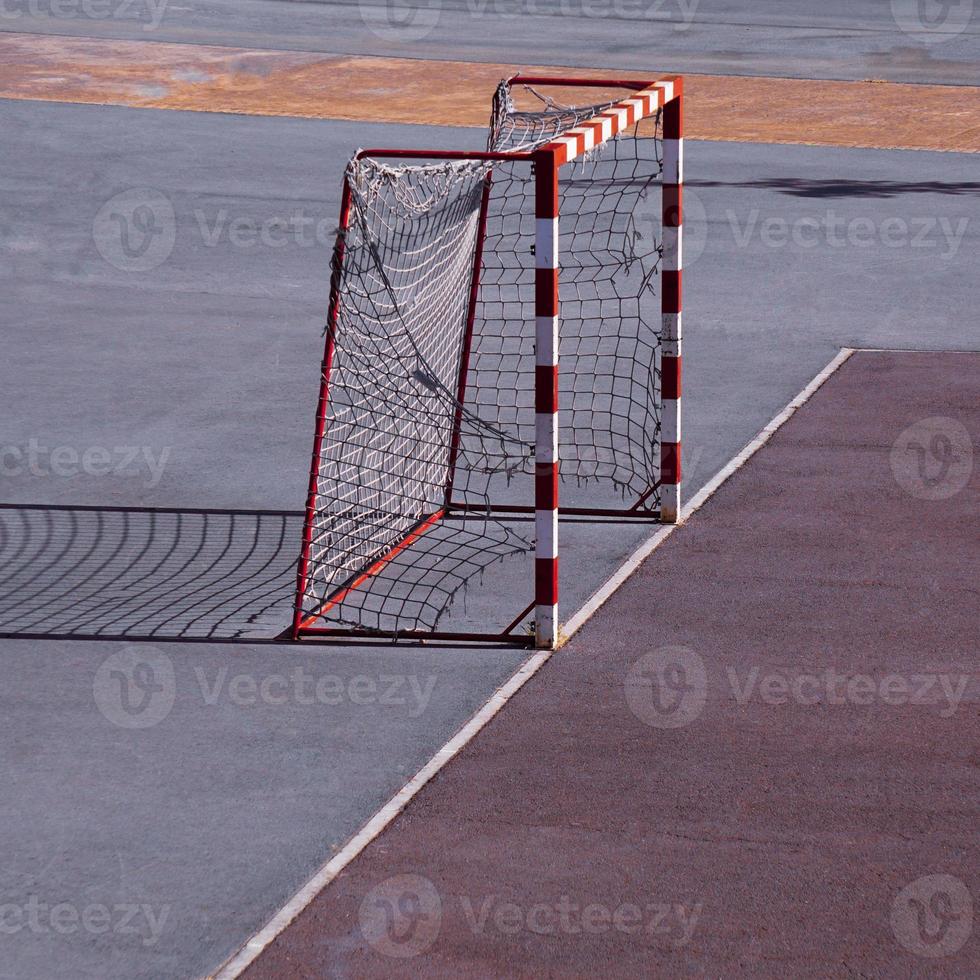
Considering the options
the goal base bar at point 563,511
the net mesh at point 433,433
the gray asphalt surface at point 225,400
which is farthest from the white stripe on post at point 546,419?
the goal base bar at point 563,511

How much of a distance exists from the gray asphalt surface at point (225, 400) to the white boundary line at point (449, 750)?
0.08 metres

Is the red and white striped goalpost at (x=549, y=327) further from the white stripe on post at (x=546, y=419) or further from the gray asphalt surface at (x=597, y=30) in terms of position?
the gray asphalt surface at (x=597, y=30)

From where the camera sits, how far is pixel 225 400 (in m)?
11.9

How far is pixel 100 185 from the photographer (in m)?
18.9

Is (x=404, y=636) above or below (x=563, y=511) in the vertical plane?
below

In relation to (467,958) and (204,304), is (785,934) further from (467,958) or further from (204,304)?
(204,304)

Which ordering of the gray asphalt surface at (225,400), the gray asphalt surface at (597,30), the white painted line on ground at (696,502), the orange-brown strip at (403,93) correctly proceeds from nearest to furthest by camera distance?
the gray asphalt surface at (225,400) → the white painted line on ground at (696,502) → the orange-brown strip at (403,93) → the gray asphalt surface at (597,30)

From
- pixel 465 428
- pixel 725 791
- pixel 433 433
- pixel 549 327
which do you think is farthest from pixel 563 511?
pixel 725 791

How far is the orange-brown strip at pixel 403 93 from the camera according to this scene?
2275 centimetres

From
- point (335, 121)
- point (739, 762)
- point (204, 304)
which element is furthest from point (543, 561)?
point (335, 121)

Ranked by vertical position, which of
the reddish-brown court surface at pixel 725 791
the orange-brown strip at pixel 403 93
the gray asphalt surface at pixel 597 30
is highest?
the gray asphalt surface at pixel 597 30

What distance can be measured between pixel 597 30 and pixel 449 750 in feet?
86.3

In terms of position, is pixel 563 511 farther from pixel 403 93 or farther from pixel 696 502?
pixel 403 93

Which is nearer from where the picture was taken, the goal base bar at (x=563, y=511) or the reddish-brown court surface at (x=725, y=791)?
the reddish-brown court surface at (x=725, y=791)
